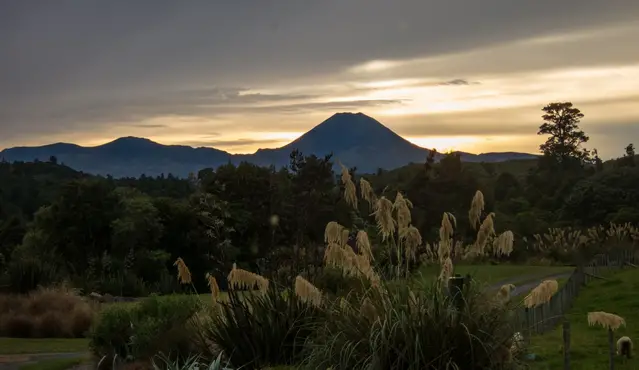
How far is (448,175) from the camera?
1725 inches

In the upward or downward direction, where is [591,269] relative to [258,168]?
downward

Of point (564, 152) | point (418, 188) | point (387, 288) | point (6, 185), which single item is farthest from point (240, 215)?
point (564, 152)

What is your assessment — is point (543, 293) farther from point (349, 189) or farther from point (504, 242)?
point (349, 189)

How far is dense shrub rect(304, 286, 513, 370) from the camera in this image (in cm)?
561

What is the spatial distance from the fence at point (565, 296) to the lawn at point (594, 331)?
195 millimetres

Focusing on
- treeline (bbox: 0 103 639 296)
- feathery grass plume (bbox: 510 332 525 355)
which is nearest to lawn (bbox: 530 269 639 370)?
feathery grass plume (bbox: 510 332 525 355)

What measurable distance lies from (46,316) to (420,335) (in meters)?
9.76

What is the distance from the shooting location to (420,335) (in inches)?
223

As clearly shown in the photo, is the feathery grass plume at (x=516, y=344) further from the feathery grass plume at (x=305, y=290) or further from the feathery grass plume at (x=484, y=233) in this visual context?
the feathery grass plume at (x=305, y=290)

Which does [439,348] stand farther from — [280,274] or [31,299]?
[31,299]

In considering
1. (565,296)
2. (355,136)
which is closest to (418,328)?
(565,296)

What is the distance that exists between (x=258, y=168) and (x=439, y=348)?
85.5 feet

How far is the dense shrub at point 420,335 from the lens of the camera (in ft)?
18.4

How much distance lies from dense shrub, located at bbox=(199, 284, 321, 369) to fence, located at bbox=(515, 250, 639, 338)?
2034 mm
